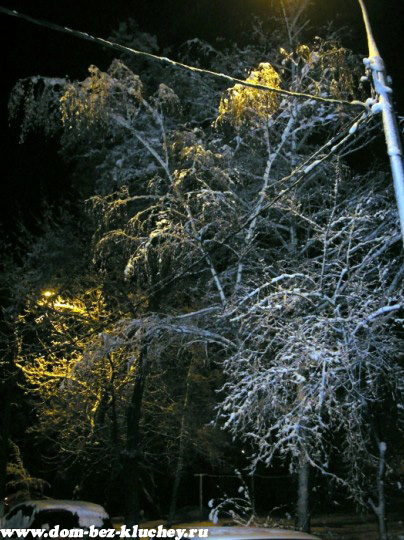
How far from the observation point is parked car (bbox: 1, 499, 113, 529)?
9477 mm

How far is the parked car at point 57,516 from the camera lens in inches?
373

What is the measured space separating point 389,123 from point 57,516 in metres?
7.72

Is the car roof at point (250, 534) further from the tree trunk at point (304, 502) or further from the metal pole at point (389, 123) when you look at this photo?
the tree trunk at point (304, 502)

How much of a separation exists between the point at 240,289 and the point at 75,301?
17.5ft

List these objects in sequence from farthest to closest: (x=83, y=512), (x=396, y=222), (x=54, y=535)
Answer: (x=396, y=222), (x=83, y=512), (x=54, y=535)

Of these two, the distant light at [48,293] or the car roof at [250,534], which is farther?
the distant light at [48,293]

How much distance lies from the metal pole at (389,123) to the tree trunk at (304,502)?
683 cm

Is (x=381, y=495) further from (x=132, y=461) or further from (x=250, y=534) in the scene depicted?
(x=132, y=461)

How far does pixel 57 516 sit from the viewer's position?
9594 mm

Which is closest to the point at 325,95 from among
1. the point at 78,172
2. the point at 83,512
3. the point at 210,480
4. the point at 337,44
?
the point at 337,44

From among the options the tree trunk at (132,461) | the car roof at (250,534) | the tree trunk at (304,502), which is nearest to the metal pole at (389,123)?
the car roof at (250,534)

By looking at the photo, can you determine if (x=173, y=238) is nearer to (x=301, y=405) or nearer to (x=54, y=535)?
(x=301, y=405)

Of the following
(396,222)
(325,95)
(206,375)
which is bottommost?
(206,375)

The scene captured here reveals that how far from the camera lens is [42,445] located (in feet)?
90.9
